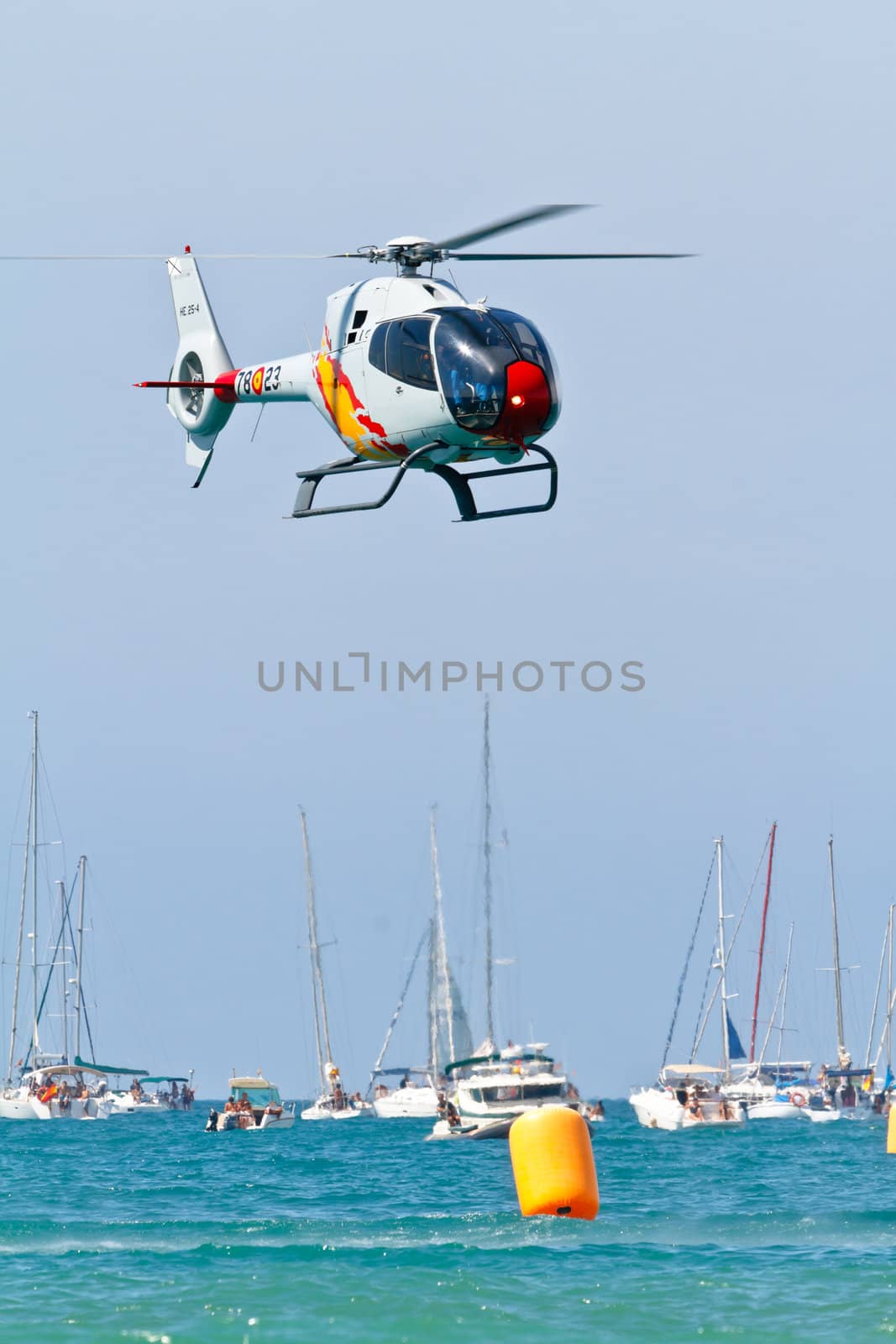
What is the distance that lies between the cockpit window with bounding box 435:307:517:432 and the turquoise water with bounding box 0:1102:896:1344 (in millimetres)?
10173

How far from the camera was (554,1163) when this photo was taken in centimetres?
2598

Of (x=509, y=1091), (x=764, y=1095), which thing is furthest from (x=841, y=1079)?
(x=509, y=1091)

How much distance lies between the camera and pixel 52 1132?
76.1 m

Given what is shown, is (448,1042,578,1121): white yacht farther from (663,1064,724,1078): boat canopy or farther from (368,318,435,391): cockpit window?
(368,318,435,391): cockpit window

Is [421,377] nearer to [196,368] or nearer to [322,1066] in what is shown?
[196,368]

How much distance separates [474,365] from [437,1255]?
532 inches

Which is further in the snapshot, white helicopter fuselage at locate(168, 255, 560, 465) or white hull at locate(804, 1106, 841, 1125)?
white hull at locate(804, 1106, 841, 1125)

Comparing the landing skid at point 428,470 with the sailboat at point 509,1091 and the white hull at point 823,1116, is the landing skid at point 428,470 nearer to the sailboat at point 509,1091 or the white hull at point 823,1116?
the sailboat at point 509,1091

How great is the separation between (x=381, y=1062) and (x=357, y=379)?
3132 inches

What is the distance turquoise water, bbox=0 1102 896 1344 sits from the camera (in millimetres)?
21812

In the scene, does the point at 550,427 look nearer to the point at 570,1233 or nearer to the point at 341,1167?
the point at 570,1233

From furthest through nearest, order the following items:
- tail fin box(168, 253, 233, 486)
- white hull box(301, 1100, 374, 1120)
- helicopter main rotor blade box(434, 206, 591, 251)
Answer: white hull box(301, 1100, 374, 1120), tail fin box(168, 253, 233, 486), helicopter main rotor blade box(434, 206, 591, 251)

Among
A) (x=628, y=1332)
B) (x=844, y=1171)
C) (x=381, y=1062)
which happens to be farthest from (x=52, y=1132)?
(x=628, y=1332)

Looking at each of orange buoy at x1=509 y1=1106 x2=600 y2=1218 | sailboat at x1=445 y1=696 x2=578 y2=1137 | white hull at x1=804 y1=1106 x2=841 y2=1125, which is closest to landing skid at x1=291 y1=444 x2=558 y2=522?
orange buoy at x1=509 y1=1106 x2=600 y2=1218
